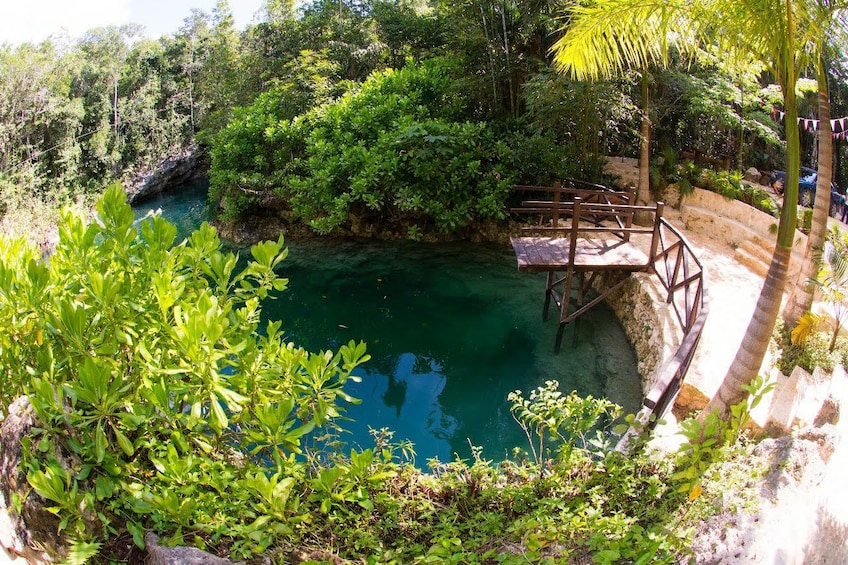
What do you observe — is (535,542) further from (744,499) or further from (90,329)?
(90,329)

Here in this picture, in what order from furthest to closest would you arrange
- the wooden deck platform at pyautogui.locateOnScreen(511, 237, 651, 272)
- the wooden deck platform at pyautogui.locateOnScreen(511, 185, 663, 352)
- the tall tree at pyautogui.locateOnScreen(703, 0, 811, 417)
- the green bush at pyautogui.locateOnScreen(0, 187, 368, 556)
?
the wooden deck platform at pyautogui.locateOnScreen(511, 237, 651, 272), the wooden deck platform at pyautogui.locateOnScreen(511, 185, 663, 352), the tall tree at pyautogui.locateOnScreen(703, 0, 811, 417), the green bush at pyautogui.locateOnScreen(0, 187, 368, 556)

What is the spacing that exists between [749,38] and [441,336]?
599 centimetres

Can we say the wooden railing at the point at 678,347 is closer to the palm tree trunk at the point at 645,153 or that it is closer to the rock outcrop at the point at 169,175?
the palm tree trunk at the point at 645,153

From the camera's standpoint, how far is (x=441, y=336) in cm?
897

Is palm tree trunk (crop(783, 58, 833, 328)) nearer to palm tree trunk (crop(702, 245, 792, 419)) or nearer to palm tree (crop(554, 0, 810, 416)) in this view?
palm tree (crop(554, 0, 810, 416))

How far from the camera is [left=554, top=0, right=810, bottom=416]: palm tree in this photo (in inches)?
154

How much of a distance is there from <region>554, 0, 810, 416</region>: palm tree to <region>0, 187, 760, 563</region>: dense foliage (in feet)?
3.23

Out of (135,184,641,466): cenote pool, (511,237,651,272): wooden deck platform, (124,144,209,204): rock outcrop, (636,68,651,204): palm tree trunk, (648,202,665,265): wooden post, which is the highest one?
(636,68,651,204): palm tree trunk

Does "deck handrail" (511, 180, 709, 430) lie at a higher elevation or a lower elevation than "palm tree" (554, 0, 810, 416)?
lower

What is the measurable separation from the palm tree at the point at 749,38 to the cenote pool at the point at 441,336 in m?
2.46

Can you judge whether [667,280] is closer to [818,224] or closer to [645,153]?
[818,224]

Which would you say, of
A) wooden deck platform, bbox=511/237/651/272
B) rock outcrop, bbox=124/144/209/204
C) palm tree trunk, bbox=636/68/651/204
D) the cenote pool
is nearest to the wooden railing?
wooden deck platform, bbox=511/237/651/272

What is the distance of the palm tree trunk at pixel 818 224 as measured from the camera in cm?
535

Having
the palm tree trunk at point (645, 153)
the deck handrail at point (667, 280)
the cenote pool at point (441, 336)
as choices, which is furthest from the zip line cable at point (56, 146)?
the palm tree trunk at point (645, 153)
